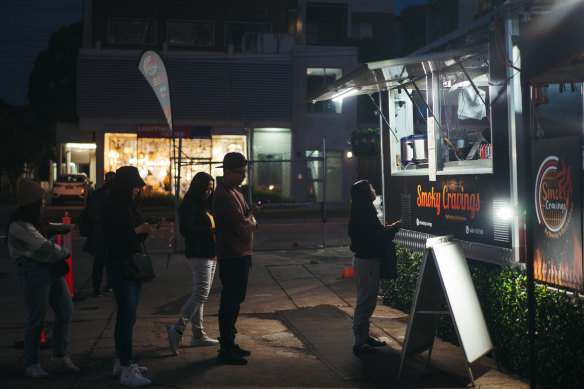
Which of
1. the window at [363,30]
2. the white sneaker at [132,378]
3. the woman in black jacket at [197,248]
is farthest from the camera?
the window at [363,30]

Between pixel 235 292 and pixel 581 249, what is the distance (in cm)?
304

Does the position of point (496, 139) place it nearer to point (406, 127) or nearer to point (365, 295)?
point (365, 295)

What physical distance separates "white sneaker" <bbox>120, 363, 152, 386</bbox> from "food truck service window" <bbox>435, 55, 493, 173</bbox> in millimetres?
3825

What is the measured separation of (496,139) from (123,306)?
3797 mm

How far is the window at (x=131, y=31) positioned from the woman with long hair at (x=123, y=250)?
30946 millimetres

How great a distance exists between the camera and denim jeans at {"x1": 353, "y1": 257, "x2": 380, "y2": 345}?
6145 millimetres

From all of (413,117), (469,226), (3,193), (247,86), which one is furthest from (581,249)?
(3,193)

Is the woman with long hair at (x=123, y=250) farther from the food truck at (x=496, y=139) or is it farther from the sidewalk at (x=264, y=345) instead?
the food truck at (x=496, y=139)

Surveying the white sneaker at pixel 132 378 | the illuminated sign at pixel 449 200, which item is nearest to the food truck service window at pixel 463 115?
the illuminated sign at pixel 449 200

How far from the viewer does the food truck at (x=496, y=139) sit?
4.50 metres

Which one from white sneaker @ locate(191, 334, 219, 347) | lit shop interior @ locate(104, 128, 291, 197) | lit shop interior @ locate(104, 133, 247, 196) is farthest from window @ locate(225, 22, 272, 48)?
white sneaker @ locate(191, 334, 219, 347)

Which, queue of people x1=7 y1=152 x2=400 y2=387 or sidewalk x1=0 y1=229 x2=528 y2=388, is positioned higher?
queue of people x1=7 y1=152 x2=400 y2=387

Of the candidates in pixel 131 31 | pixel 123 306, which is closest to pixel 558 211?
pixel 123 306

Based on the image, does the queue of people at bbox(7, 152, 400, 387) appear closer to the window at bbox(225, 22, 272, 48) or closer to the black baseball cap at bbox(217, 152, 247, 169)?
the black baseball cap at bbox(217, 152, 247, 169)
